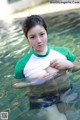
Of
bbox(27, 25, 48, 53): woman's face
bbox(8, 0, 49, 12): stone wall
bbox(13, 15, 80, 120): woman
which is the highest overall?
bbox(27, 25, 48, 53): woman's face

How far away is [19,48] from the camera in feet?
23.6

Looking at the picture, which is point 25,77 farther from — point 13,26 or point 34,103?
point 13,26

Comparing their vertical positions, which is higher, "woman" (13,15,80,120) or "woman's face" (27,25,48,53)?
"woman's face" (27,25,48,53)

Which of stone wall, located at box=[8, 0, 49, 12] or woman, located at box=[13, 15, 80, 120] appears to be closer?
woman, located at box=[13, 15, 80, 120]

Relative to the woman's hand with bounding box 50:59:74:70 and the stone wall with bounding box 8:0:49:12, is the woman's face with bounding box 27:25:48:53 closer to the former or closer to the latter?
the woman's hand with bounding box 50:59:74:70

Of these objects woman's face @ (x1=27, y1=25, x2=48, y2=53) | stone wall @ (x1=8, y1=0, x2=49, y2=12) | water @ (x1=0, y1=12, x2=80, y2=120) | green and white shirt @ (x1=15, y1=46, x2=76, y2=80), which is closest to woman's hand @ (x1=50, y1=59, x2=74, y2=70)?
green and white shirt @ (x1=15, y1=46, x2=76, y2=80)

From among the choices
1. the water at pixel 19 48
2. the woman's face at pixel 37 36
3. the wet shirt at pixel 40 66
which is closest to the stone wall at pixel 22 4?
the water at pixel 19 48

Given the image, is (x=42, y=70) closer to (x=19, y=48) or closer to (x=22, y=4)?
(x=19, y=48)

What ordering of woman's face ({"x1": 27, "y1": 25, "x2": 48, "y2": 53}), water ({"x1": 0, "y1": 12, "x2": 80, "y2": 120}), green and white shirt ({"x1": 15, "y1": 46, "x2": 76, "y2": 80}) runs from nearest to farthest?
woman's face ({"x1": 27, "y1": 25, "x2": 48, "y2": 53})
green and white shirt ({"x1": 15, "y1": 46, "x2": 76, "y2": 80})
water ({"x1": 0, "y1": 12, "x2": 80, "y2": 120})

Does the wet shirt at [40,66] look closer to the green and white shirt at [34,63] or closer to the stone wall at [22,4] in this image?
the green and white shirt at [34,63]

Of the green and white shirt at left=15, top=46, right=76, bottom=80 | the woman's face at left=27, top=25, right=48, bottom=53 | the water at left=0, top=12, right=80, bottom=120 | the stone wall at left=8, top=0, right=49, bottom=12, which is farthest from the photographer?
the stone wall at left=8, top=0, right=49, bottom=12

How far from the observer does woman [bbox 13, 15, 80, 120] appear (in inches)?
124

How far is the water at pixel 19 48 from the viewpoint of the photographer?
4074 mm

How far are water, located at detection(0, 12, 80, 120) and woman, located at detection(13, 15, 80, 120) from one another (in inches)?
11.4
